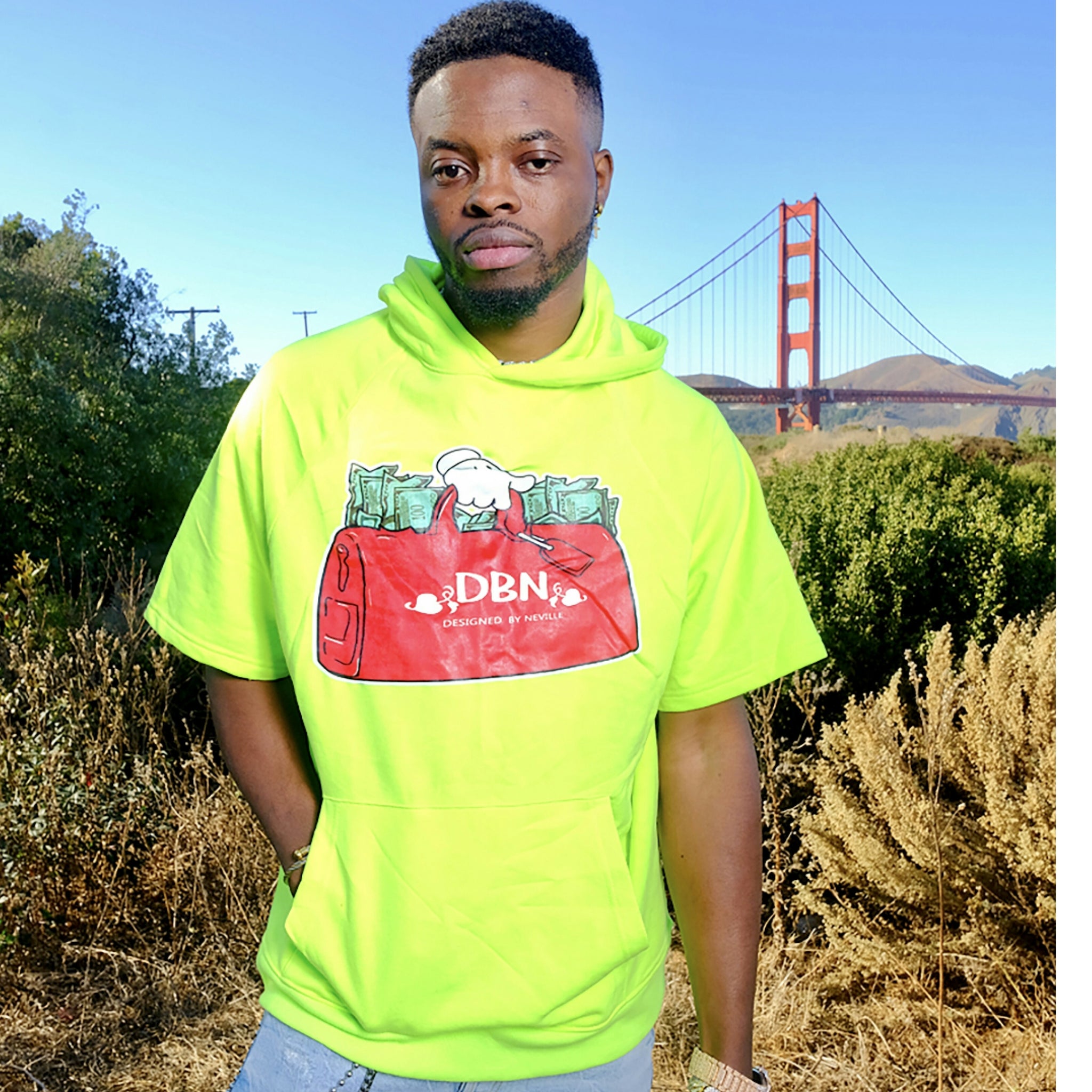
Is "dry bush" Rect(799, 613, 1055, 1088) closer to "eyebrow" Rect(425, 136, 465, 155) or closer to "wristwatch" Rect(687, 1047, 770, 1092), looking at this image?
"wristwatch" Rect(687, 1047, 770, 1092)

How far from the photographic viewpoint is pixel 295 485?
1077 millimetres

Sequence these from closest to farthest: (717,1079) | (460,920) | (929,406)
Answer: (460,920)
(717,1079)
(929,406)

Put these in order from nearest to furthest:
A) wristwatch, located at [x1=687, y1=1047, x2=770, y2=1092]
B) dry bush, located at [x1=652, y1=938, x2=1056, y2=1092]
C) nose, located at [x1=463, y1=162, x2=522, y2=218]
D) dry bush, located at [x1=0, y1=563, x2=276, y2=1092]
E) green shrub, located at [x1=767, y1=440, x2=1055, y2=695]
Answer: nose, located at [x1=463, y1=162, x2=522, y2=218] < wristwatch, located at [x1=687, y1=1047, x2=770, y2=1092] < dry bush, located at [x1=652, y1=938, x2=1056, y2=1092] < dry bush, located at [x1=0, y1=563, x2=276, y2=1092] < green shrub, located at [x1=767, y1=440, x2=1055, y2=695]


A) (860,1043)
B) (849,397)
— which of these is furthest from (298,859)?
(849,397)

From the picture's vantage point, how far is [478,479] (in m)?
1.06

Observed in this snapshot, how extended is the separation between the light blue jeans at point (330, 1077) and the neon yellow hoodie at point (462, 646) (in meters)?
0.02

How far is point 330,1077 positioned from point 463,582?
1.68ft

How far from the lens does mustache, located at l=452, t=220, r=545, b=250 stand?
1.12m

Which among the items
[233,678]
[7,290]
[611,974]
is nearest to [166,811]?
[233,678]

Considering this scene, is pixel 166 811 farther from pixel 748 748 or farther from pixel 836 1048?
pixel 748 748

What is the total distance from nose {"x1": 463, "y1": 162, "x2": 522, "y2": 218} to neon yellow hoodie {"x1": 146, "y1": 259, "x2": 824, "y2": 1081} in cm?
13

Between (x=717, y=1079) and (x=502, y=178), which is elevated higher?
(x=502, y=178)

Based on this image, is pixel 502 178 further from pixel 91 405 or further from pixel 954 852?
pixel 91 405

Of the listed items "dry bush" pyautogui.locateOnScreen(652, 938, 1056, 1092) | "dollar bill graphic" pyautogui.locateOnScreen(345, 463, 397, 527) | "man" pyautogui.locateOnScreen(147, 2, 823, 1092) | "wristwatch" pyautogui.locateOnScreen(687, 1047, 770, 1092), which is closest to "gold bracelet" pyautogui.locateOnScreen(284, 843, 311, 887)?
"man" pyautogui.locateOnScreen(147, 2, 823, 1092)
